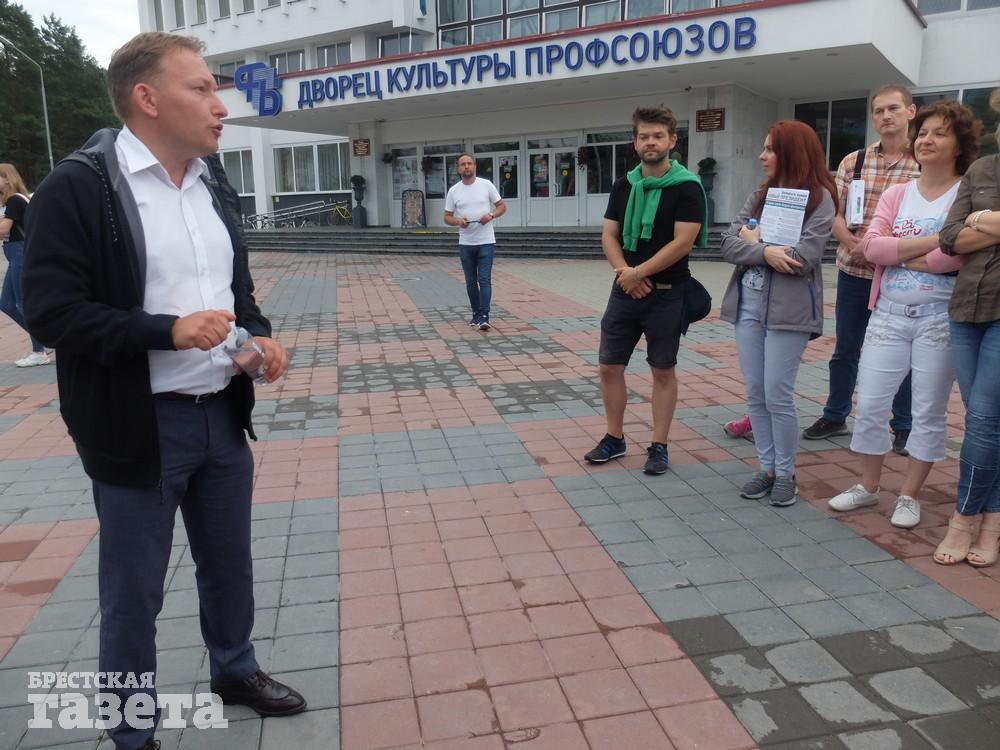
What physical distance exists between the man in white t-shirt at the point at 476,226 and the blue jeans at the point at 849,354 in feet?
15.3

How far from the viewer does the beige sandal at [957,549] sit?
3422 mm

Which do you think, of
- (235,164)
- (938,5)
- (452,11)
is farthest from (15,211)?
(235,164)

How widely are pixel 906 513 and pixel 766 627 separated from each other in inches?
52.2

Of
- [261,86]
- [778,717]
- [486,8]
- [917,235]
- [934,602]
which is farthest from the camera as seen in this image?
[486,8]

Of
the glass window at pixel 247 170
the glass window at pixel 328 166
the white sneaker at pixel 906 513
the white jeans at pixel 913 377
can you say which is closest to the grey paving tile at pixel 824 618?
the white sneaker at pixel 906 513

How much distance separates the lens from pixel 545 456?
4914mm

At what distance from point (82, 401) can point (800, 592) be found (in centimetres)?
274

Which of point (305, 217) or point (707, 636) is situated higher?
point (305, 217)

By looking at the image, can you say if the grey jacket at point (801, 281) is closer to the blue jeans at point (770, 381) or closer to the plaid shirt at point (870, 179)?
the blue jeans at point (770, 381)

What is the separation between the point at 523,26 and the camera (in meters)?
23.4

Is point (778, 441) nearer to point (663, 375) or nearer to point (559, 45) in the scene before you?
point (663, 375)

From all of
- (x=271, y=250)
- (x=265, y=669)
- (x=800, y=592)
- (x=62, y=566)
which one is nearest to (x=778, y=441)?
(x=800, y=592)

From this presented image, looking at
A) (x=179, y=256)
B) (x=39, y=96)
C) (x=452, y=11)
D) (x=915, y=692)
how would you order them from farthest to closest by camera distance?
(x=39, y=96)
(x=452, y=11)
(x=915, y=692)
(x=179, y=256)

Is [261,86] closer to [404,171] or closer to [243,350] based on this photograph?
[404,171]
